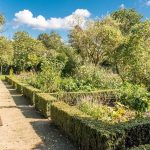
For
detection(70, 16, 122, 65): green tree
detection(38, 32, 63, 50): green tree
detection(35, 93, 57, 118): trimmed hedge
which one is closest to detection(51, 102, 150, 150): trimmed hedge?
detection(35, 93, 57, 118): trimmed hedge

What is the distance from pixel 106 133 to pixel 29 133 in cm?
434

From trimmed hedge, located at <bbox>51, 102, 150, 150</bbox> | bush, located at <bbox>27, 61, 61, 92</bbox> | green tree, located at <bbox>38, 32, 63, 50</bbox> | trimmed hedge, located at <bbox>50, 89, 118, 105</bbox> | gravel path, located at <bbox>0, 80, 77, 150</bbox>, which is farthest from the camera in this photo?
A: green tree, located at <bbox>38, 32, 63, 50</bbox>

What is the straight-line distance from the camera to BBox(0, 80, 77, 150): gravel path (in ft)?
31.0

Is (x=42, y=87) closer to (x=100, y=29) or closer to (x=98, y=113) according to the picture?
(x=98, y=113)

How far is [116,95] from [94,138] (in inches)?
346

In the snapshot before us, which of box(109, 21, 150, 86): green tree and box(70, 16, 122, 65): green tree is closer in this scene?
box(109, 21, 150, 86): green tree

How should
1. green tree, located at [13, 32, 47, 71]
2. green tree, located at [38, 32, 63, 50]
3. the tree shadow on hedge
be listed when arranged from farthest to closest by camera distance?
1. green tree, located at [38, 32, 63, 50]
2. green tree, located at [13, 32, 47, 71]
3. the tree shadow on hedge

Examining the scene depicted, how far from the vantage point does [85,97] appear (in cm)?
1532

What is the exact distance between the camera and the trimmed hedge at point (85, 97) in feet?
50.0

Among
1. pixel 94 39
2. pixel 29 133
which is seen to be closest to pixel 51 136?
pixel 29 133

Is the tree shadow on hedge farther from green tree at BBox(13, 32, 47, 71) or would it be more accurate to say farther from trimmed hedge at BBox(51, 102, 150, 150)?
green tree at BBox(13, 32, 47, 71)

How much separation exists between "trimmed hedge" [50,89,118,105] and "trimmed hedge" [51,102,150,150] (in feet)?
18.2

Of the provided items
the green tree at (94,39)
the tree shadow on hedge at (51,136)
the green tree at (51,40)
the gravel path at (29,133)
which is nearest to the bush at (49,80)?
the gravel path at (29,133)

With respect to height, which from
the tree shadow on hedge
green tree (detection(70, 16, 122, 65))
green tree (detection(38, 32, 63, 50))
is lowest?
the tree shadow on hedge
